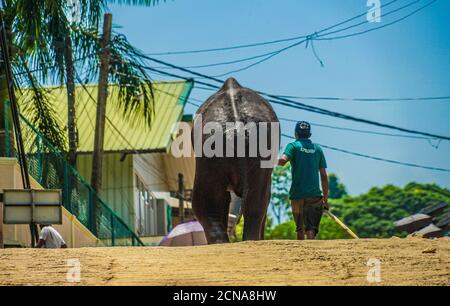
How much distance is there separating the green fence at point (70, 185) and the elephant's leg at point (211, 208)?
7.30m

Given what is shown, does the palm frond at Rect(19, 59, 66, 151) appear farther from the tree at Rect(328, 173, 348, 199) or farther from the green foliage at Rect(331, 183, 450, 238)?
the tree at Rect(328, 173, 348, 199)

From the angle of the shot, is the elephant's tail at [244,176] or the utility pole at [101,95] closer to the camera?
the elephant's tail at [244,176]

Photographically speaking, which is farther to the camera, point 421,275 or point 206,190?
point 206,190

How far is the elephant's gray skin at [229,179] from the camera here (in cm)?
1263

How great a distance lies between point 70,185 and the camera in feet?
69.1

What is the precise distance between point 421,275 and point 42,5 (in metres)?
12.5

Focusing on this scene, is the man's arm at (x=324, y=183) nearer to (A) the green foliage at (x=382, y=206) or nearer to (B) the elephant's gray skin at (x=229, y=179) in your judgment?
(B) the elephant's gray skin at (x=229, y=179)

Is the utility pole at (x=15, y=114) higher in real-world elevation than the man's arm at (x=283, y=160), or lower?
higher

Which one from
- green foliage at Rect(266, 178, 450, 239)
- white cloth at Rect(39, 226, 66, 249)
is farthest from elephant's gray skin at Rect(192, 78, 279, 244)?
green foliage at Rect(266, 178, 450, 239)

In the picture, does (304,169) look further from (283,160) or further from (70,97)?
(70,97)

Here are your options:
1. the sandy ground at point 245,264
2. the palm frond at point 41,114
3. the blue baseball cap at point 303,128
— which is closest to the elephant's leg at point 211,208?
the sandy ground at point 245,264

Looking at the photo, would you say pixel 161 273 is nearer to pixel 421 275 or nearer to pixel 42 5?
pixel 421 275

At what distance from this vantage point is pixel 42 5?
810 inches

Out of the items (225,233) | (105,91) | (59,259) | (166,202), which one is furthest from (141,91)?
(59,259)
